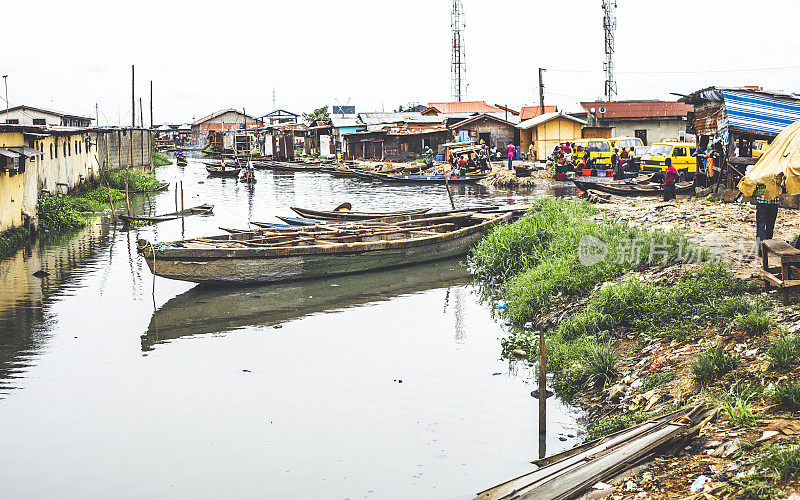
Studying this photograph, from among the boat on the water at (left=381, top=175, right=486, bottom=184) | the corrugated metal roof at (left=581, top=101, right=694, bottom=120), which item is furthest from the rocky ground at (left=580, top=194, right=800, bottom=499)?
the corrugated metal roof at (left=581, top=101, right=694, bottom=120)

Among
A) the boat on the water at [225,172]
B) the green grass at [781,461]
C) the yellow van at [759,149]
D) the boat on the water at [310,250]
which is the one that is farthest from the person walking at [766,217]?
the boat on the water at [225,172]

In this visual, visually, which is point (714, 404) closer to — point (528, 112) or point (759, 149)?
point (759, 149)

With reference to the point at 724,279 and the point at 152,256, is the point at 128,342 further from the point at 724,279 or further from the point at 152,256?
the point at 724,279

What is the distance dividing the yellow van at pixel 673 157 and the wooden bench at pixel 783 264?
16262mm

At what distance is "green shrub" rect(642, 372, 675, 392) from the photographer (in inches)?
263

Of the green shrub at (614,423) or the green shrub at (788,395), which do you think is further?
the green shrub at (614,423)

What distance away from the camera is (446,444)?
7.08 meters

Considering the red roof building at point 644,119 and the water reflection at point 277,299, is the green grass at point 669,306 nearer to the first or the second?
the water reflection at point 277,299

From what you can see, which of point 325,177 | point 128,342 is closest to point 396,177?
point 325,177

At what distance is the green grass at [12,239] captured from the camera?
55.1ft

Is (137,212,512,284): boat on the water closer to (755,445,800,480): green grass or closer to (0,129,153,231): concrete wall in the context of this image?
(0,129,153,231): concrete wall

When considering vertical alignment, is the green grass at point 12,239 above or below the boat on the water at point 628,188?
below

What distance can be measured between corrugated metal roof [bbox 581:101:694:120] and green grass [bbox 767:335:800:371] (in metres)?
33.2

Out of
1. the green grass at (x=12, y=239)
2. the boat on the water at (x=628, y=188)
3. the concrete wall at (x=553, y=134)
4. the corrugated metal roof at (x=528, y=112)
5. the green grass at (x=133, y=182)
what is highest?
the corrugated metal roof at (x=528, y=112)
